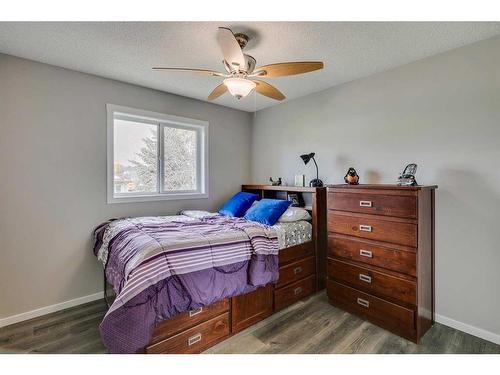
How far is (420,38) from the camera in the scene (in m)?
1.87

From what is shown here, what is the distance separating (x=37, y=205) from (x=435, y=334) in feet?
12.0

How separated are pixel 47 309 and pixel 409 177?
11.5 ft

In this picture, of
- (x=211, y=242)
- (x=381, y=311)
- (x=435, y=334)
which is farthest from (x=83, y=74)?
(x=435, y=334)

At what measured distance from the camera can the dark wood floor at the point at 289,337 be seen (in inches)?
70.8

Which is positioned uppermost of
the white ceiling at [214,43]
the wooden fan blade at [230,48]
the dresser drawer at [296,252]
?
the white ceiling at [214,43]

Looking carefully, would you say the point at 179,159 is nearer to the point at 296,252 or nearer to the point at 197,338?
the point at 296,252

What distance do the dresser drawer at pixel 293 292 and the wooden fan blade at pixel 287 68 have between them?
1909 mm

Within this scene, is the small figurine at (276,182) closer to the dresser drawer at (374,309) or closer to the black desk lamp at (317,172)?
the black desk lamp at (317,172)

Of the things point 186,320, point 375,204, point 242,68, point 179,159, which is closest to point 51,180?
point 179,159

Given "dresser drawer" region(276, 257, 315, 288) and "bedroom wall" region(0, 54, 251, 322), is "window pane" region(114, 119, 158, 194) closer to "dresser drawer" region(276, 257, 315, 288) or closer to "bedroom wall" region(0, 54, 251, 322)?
"bedroom wall" region(0, 54, 251, 322)

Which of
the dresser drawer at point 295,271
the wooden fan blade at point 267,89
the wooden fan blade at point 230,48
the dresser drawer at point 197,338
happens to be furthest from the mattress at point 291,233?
the wooden fan blade at point 230,48

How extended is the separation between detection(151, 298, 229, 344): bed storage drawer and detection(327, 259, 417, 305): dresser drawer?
1124mm

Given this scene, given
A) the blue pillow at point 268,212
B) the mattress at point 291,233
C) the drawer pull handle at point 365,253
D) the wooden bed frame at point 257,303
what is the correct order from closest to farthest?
1. the wooden bed frame at point 257,303
2. the drawer pull handle at point 365,253
3. the mattress at point 291,233
4. the blue pillow at point 268,212

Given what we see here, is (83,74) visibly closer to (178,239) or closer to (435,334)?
(178,239)
